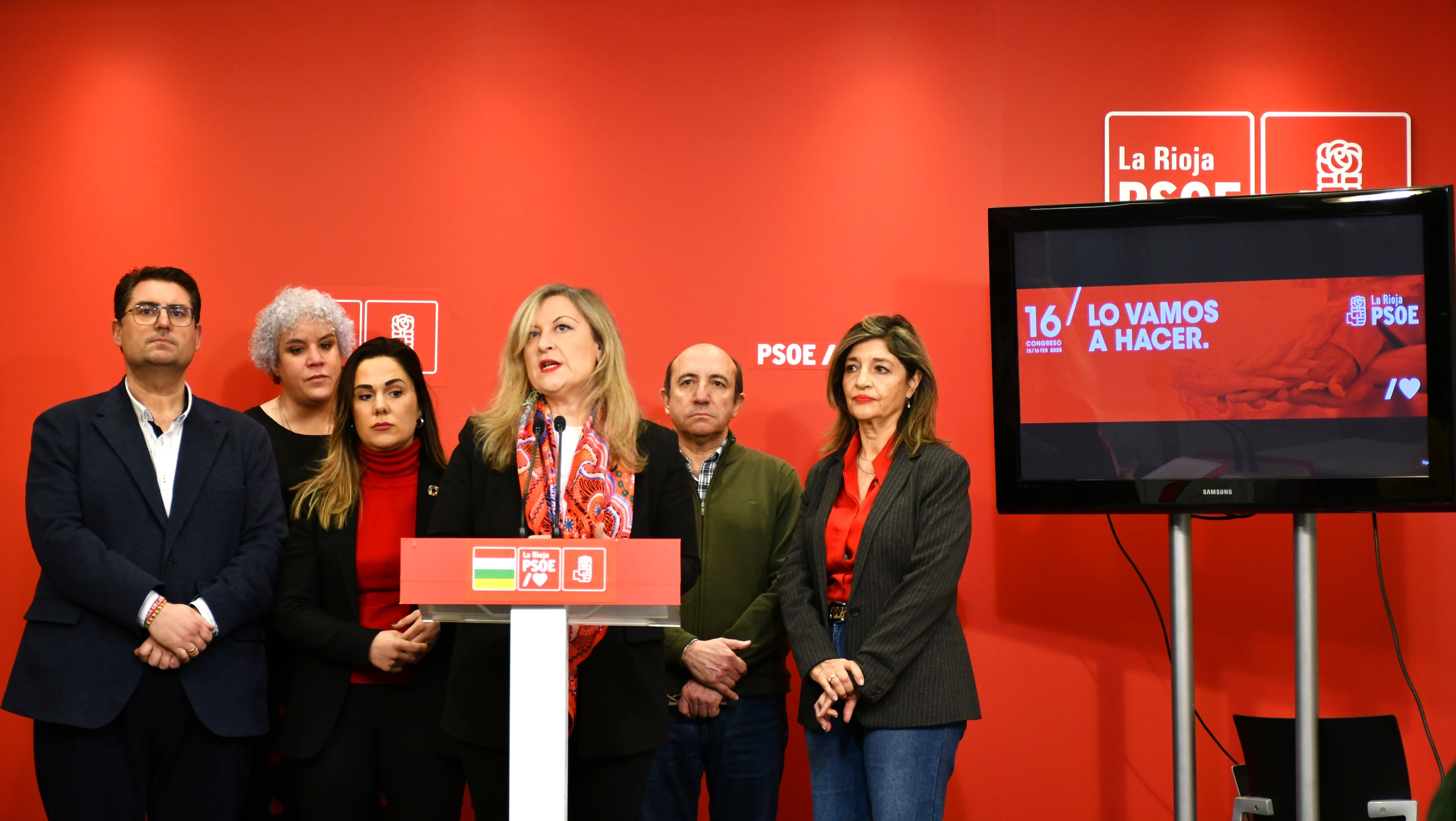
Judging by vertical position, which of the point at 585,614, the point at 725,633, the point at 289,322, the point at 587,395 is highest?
the point at 289,322

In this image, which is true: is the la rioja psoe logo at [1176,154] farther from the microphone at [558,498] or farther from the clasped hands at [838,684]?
the microphone at [558,498]

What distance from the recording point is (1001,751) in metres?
3.60

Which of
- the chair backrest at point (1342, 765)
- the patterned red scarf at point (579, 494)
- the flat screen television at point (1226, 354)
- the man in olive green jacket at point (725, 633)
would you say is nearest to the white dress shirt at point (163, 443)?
the patterned red scarf at point (579, 494)

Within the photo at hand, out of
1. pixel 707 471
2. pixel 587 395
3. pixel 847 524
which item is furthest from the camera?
pixel 707 471

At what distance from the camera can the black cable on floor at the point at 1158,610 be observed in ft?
11.5

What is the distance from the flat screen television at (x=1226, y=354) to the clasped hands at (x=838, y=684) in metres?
0.79

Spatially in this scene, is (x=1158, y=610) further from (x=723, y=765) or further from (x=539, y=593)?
(x=539, y=593)

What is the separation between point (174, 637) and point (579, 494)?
116cm

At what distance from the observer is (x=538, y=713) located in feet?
5.55

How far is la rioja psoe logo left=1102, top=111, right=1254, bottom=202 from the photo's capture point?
370 centimetres

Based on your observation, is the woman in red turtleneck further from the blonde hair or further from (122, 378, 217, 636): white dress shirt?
the blonde hair

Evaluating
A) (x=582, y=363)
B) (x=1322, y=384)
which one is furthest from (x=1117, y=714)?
(x=582, y=363)

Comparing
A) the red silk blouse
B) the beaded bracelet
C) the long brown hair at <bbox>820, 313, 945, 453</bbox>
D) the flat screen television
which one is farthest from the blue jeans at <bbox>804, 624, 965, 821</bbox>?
the beaded bracelet

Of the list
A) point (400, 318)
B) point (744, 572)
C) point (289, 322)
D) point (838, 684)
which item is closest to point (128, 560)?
point (289, 322)
